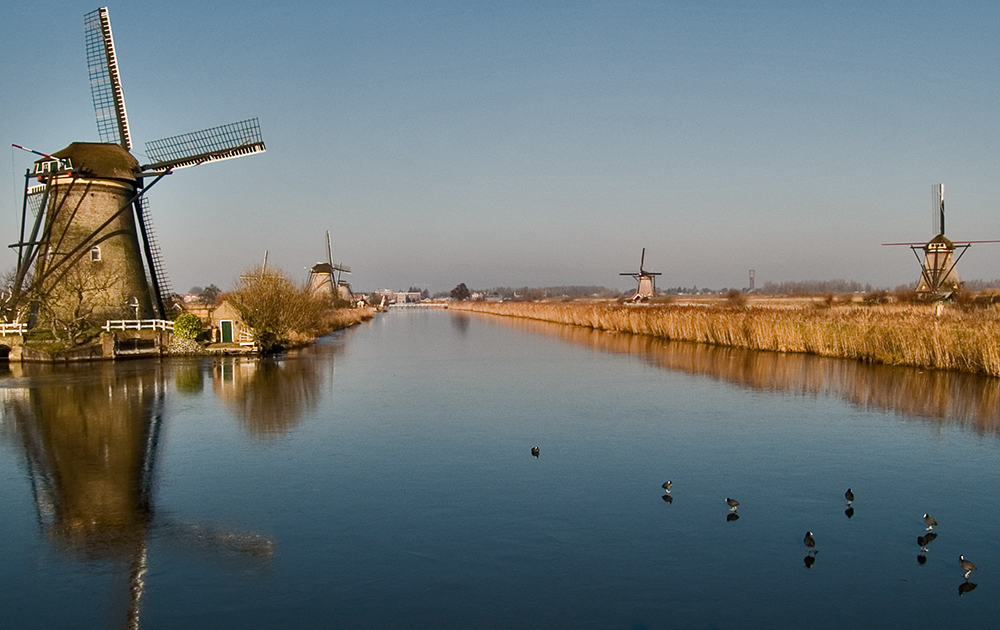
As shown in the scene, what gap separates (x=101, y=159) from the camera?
2122 centimetres

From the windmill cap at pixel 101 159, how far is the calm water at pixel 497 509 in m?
9.74

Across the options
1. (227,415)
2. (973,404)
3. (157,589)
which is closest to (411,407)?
(227,415)

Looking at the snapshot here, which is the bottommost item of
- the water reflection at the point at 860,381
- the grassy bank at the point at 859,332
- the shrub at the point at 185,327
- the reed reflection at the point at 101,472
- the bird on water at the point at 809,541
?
the water reflection at the point at 860,381

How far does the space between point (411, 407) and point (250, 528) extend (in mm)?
6209

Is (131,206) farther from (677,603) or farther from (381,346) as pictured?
(677,603)

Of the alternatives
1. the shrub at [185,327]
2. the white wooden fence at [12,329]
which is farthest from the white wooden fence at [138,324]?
the white wooden fence at [12,329]

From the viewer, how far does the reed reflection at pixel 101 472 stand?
5.43 meters

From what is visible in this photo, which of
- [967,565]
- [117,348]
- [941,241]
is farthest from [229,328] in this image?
[941,241]

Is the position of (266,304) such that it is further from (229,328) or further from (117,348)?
(117,348)

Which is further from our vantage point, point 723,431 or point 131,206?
point 131,206

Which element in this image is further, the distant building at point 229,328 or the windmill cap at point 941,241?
the windmill cap at point 941,241

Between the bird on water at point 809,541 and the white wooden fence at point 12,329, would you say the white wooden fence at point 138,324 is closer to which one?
the white wooden fence at point 12,329

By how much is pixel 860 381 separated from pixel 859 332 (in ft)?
14.0

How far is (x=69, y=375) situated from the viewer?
16359mm
